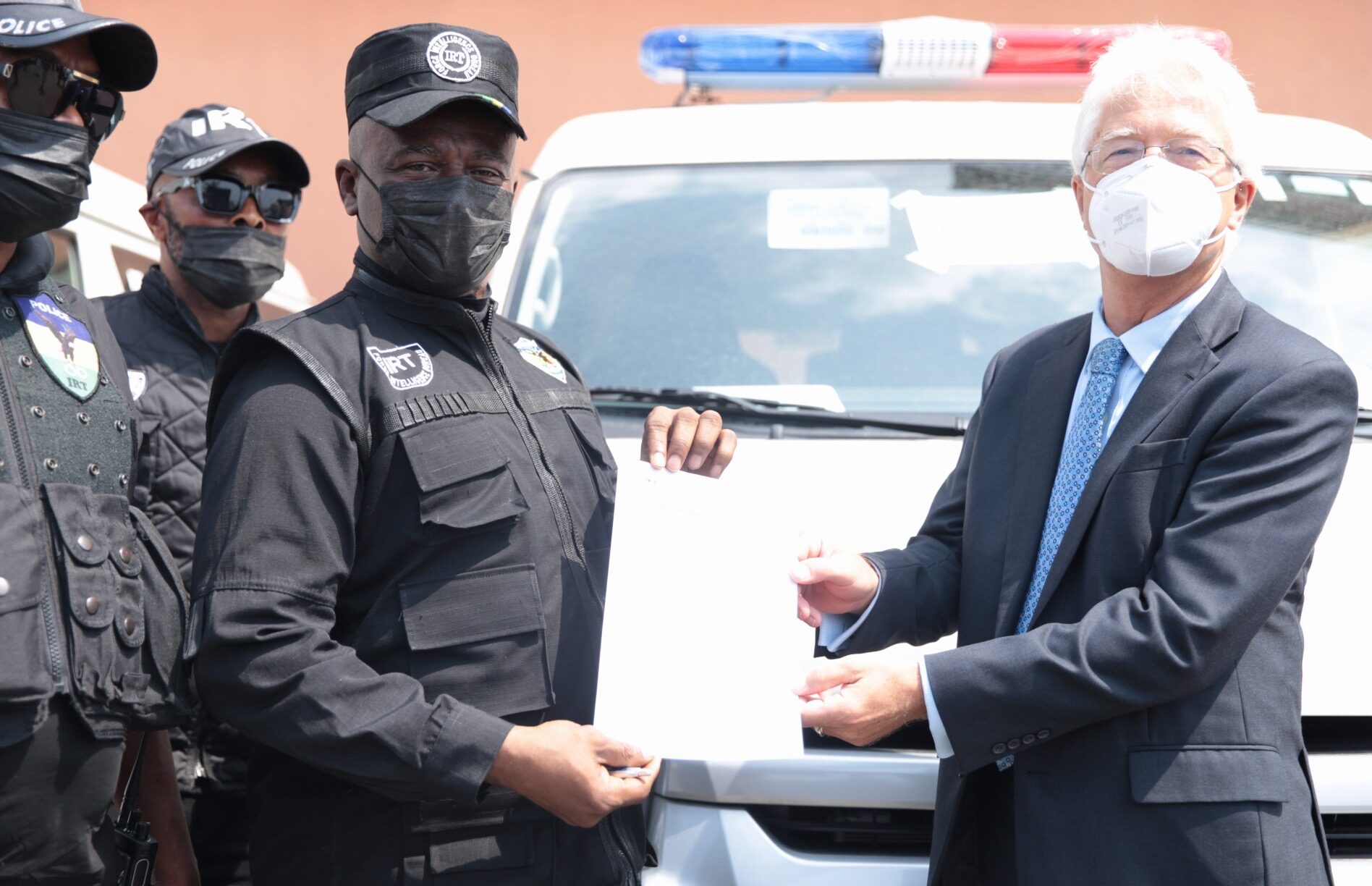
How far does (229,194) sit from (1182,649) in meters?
2.59

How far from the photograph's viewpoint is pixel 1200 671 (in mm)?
1795

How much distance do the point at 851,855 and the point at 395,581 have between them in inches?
33.6

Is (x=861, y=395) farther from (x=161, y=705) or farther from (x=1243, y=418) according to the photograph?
(x=161, y=705)

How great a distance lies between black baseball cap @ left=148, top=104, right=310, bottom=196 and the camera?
3.35 m

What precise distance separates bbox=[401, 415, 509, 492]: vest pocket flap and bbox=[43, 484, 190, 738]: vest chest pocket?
475 mm

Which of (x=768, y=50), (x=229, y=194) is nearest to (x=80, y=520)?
(x=229, y=194)

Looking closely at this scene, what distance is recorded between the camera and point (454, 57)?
2.07 meters

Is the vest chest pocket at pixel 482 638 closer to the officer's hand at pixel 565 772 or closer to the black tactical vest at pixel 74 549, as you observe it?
the officer's hand at pixel 565 772

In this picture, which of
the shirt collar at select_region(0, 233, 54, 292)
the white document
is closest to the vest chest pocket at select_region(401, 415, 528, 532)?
the white document

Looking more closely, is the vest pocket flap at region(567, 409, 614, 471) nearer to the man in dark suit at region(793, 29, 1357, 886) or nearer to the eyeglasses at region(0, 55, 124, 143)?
the man in dark suit at region(793, 29, 1357, 886)

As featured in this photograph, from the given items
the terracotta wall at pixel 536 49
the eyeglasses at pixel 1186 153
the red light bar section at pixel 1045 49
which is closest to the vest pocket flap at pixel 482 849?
the eyeglasses at pixel 1186 153

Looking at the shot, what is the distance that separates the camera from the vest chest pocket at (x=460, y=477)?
1.88 meters

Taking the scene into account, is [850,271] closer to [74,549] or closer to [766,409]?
[766,409]

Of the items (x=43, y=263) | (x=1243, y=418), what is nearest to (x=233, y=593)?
(x=43, y=263)
